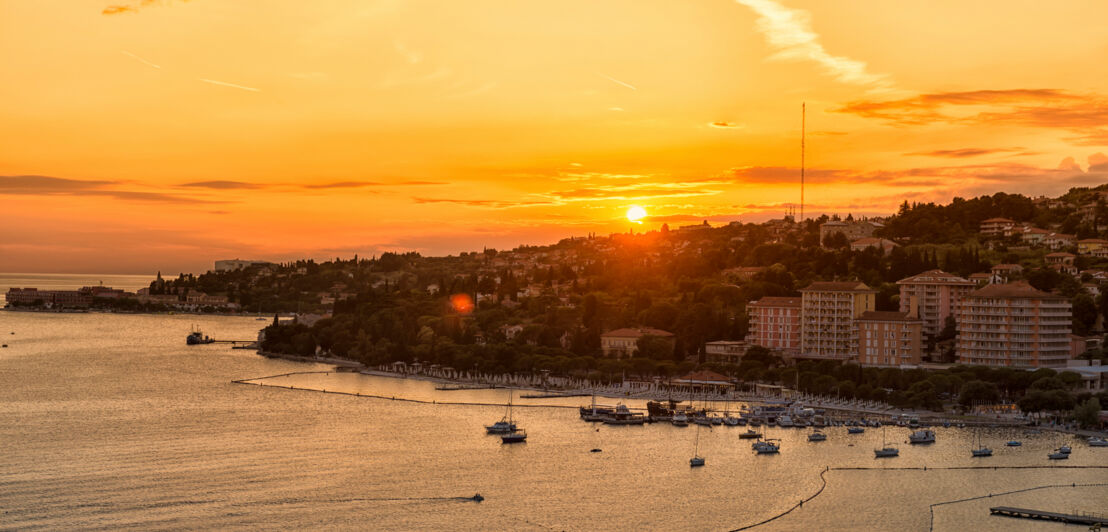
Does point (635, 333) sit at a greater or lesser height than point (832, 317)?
lesser

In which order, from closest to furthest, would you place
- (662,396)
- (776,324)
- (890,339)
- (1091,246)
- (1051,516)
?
(1051,516) < (662,396) < (890,339) < (776,324) < (1091,246)

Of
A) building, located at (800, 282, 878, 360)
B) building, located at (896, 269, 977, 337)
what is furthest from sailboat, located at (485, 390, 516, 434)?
building, located at (896, 269, 977, 337)

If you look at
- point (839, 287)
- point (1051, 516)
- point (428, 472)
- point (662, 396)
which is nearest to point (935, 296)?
point (839, 287)

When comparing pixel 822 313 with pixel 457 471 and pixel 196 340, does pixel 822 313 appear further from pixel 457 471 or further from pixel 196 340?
pixel 196 340

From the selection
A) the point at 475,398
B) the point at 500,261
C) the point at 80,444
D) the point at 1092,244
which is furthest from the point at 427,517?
the point at 500,261

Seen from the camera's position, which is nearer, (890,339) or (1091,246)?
(890,339)

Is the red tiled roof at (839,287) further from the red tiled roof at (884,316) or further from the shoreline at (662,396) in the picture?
the shoreline at (662,396)
